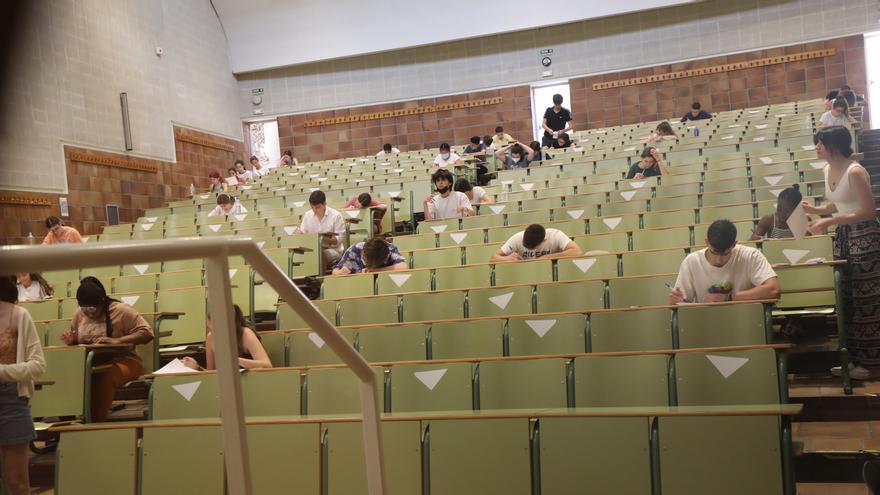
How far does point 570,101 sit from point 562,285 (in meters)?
14.2

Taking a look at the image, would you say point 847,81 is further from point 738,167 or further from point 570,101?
point 738,167

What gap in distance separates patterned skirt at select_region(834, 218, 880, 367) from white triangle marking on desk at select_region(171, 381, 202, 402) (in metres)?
3.51

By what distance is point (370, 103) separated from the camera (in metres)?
19.7

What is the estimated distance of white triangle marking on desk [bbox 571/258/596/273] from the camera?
5.76m

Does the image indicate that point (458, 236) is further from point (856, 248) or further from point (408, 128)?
point (408, 128)

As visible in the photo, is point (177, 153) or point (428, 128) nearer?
point (177, 153)

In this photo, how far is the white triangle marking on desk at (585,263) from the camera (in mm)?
5762

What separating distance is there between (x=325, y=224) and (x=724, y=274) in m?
4.41

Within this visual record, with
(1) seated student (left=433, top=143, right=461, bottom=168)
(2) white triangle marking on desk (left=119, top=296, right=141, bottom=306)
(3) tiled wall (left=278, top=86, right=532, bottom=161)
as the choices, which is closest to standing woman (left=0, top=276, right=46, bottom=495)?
(2) white triangle marking on desk (left=119, top=296, right=141, bottom=306)

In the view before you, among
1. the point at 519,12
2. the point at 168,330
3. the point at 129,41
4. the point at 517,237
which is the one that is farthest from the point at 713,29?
the point at 168,330

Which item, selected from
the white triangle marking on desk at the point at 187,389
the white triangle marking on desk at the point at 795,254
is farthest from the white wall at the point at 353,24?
the white triangle marking on desk at the point at 187,389

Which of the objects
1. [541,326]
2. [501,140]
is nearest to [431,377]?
[541,326]

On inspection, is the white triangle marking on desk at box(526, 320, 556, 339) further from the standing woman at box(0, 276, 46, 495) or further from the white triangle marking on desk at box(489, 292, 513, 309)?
the standing woman at box(0, 276, 46, 495)

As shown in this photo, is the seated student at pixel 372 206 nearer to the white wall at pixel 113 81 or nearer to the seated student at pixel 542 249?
the seated student at pixel 542 249
